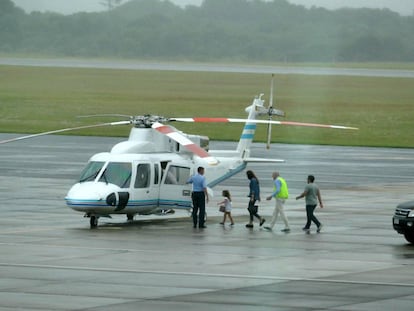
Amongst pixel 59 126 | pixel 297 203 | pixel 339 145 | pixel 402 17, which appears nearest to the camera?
pixel 402 17

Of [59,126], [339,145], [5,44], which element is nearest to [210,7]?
[5,44]

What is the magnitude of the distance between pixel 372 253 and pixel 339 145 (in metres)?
41.4

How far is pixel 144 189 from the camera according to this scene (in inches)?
1275

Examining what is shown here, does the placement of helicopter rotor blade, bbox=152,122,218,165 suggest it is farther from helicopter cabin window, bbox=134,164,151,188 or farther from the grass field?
the grass field

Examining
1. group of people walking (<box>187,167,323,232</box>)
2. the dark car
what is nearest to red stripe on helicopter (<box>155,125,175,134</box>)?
group of people walking (<box>187,167,323,232</box>)

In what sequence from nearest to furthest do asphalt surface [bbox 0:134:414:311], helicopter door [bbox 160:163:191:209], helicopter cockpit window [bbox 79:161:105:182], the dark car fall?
asphalt surface [bbox 0:134:414:311] → the dark car → helicopter cockpit window [bbox 79:161:105:182] → helicopter door [bbox 160:163:191:209]

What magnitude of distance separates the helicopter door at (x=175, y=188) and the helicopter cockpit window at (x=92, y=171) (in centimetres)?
203

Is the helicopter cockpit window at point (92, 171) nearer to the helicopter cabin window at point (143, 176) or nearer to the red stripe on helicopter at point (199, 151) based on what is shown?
A: the helicopter cabin window at point (143, 176)

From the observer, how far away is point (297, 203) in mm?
39031

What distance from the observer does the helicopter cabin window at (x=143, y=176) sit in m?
32.3

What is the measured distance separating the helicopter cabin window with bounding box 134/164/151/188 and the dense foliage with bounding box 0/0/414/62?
339cm

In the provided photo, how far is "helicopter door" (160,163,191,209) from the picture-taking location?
3325 cm

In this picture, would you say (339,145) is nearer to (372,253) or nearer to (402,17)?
(372,253)

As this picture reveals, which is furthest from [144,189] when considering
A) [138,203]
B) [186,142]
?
[186,142]
